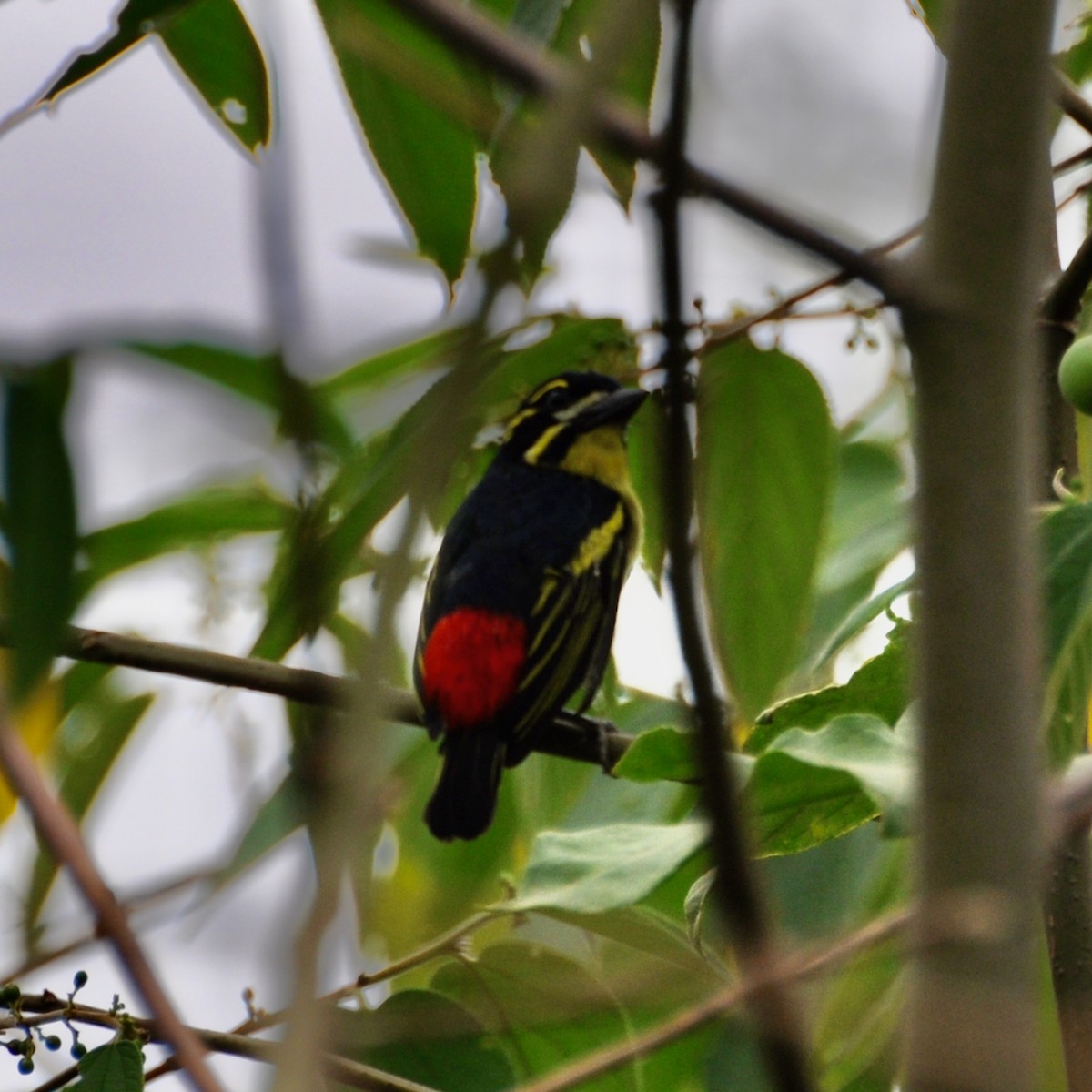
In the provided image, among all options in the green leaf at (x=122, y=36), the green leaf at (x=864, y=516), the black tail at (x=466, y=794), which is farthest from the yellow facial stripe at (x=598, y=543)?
the green leaf at (x=122, y=36)

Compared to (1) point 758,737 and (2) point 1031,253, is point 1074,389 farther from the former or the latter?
(2) point 1031,253

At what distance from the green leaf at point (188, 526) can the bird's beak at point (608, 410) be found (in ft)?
7.16

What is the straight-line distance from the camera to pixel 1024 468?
2.66ft

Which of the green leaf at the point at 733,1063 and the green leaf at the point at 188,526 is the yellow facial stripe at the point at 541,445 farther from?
the green leaf at the point at 733,1063

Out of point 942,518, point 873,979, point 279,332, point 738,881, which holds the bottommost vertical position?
point 873,979

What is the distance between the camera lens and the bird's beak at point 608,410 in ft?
15.5

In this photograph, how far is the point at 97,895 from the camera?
80 cm

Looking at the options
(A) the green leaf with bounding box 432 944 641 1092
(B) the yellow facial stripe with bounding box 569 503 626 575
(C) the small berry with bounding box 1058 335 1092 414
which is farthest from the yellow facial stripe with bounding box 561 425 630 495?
(C) the small berry with bounding box 1058 335 1092 414

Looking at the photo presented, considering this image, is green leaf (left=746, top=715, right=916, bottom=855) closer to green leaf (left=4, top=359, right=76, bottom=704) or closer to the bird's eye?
green leaf (left=4, top=359, right=76, bottom=704)

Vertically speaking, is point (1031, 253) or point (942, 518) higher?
point (1031, 253)

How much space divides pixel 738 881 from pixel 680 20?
0.37 m

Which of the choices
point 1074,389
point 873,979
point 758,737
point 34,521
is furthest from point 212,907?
point 873,979

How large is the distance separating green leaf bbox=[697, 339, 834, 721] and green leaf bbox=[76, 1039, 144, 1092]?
937 millimetres

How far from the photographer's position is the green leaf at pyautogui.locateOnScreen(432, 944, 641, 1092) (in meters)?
2.22
